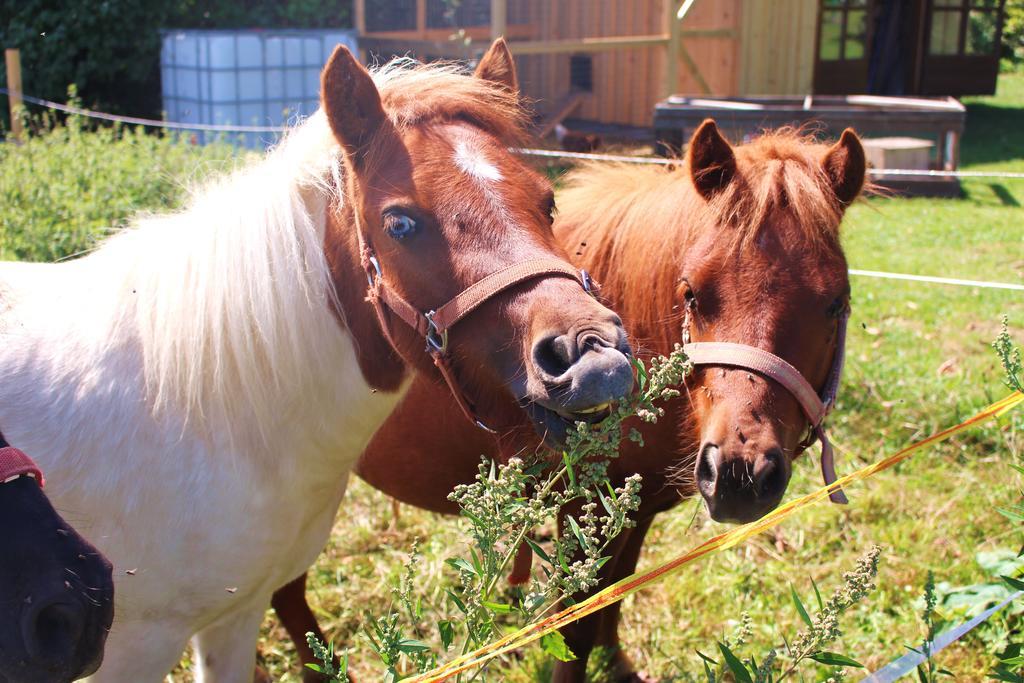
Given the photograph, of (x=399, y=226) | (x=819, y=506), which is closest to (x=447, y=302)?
(x=399, y=226)

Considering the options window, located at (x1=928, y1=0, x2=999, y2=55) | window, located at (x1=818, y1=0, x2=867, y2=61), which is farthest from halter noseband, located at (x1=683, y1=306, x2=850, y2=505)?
window, located at (x1=928, y1=0, x2=999, y2=55)

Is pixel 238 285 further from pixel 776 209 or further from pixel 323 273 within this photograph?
pixel 776 209

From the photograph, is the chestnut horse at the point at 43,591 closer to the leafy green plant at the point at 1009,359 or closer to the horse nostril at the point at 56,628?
the horse nostril at the point at 56,628

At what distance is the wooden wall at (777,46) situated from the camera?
12875 mm

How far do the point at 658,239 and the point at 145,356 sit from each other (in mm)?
1545

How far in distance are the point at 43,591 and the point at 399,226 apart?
1.06 metres

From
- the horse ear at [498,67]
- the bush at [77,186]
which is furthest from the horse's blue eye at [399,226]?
the bush at [77,186]

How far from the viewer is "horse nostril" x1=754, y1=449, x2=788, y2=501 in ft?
7.48

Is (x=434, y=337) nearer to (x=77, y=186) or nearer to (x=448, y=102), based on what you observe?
(x=448, y=102)

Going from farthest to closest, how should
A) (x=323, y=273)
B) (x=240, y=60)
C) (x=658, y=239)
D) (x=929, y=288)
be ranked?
(x=240, y=60) → (x=929, y=288) → (x=658, y=239) → (x=323, y=273)

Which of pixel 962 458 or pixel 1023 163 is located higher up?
pixel 1023 163

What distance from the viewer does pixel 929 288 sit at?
285 inches

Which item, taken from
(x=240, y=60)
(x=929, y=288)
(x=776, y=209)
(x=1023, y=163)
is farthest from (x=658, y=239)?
(x=1023, y=163)

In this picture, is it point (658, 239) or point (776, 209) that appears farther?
point (658, 239)
